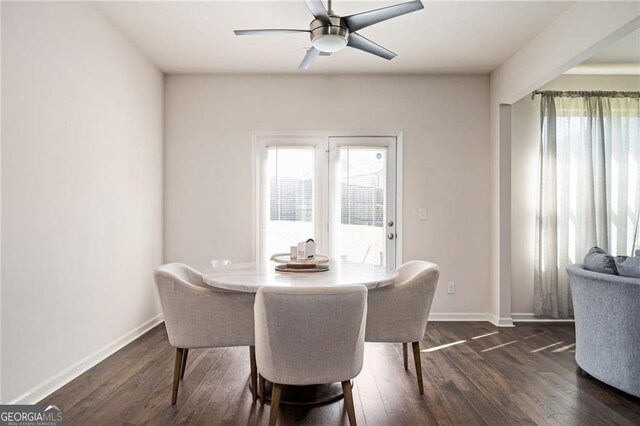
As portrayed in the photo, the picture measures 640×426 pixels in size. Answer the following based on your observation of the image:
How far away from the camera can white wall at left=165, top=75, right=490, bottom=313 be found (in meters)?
4.05

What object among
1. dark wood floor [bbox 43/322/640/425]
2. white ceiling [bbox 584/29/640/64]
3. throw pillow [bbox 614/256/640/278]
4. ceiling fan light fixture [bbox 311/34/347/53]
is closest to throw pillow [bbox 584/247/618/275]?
throw pillow [bbox 614/256/640/278]

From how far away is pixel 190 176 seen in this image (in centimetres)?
405

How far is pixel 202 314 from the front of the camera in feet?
6.81

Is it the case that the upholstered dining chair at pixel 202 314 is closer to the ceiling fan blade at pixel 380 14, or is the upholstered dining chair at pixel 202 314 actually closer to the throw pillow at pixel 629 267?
the ceiling fan blade at pixel 380 14

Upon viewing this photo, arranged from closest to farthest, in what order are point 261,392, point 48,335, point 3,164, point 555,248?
1. point 3,164
2. point 261,392
3. point 48,335
4. point 555,248

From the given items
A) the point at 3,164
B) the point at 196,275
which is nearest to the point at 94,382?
the point at 196,275

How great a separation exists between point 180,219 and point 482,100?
3519 mm

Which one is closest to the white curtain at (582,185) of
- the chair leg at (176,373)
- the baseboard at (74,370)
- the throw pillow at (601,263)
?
the throw pillow at (601,263)

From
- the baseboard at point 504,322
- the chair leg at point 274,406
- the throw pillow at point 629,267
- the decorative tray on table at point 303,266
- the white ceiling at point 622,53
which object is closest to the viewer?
the chair leg at point 274,406

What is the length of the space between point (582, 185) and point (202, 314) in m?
3.90

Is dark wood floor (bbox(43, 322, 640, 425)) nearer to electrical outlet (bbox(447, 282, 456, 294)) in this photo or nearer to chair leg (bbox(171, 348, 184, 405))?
chair leg (bbox(171, 348, 184, 405))

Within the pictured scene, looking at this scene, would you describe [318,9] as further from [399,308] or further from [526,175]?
[526,175]

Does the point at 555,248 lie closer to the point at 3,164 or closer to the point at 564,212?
the point at 564,212

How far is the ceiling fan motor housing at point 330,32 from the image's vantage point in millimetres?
2123
